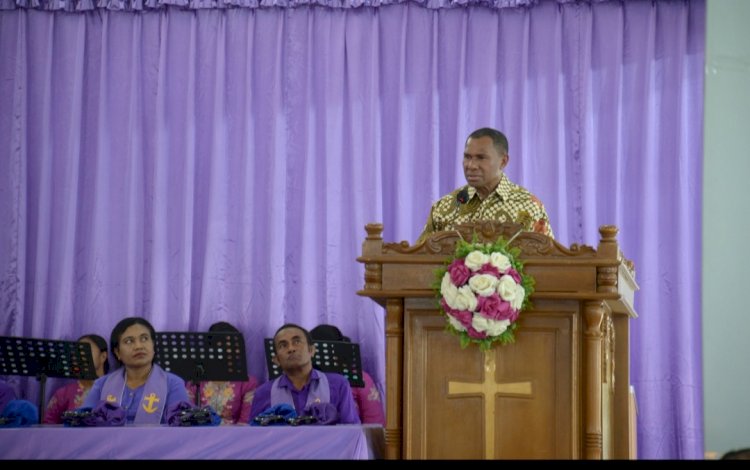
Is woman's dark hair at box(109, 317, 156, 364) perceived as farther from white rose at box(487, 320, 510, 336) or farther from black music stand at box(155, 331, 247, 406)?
white rose at box(487, 320, 510, 336)

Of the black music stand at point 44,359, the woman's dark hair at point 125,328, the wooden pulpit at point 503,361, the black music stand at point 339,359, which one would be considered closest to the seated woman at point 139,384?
the woman's dark hair at point 125,328

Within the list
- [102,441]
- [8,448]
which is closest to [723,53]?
[102,441]

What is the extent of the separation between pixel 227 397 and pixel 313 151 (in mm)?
1697

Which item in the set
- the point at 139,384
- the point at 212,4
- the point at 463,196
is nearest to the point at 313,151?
the point at 212,4

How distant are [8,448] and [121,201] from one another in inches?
138

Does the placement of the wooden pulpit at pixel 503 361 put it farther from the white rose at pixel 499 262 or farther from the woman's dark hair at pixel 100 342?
the woman's dark hair at pixel 100 342

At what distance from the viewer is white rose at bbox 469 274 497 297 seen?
405 cm

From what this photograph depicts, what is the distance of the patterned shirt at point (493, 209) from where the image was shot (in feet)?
15.5

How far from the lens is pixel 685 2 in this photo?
297 inches

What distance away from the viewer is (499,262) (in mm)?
4094

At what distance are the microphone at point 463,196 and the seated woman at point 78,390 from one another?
3185 millimetres

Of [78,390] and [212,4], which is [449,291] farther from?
[212,4]

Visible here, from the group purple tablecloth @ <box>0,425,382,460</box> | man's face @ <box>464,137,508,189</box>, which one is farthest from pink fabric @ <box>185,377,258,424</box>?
man's face @ <box>464,137,508,189</box>

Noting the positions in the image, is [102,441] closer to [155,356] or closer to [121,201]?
[155,356]
